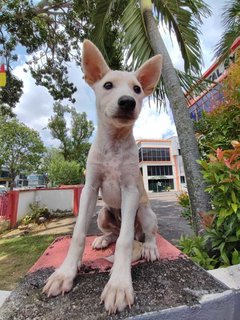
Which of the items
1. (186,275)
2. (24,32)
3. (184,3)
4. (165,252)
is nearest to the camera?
(186,275)

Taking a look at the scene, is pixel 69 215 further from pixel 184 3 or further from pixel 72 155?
pixel 72 155

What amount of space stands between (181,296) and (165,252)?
62cm

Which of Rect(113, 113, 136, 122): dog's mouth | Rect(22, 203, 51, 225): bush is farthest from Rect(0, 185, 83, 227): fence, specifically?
Rect(113, 113, 136, 122): dog's mouth

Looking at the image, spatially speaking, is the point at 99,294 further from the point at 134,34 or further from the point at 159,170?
the point at 159,170

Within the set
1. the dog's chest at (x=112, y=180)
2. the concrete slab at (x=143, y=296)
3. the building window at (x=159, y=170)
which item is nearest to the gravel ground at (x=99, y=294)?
the concrete slab at (x=143, y=296)

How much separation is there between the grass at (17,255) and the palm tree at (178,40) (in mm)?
4028

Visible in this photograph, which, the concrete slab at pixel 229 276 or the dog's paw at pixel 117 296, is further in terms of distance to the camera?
the concrete slab at pixel 229 276

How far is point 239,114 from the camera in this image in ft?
9.74

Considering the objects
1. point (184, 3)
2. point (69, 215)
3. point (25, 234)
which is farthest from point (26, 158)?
point (184, 3)

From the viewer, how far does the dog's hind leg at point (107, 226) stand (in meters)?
2.25

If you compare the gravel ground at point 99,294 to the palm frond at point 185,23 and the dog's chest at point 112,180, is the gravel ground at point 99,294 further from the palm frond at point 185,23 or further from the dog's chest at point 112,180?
the palm frond at point 185,23

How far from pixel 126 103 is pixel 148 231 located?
40.6 inches

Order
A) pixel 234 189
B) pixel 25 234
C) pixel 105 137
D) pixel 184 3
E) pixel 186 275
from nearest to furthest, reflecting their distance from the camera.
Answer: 1. pixel 186 275
2. pixel 105 137
3. pixel 234 189
4. pixel 184 3
5. pixel 25 234

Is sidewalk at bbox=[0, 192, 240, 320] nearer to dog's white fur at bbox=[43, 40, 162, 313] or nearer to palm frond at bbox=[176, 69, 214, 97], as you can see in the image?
dog's white fur at bbox=[43, 40, 162, 313]
